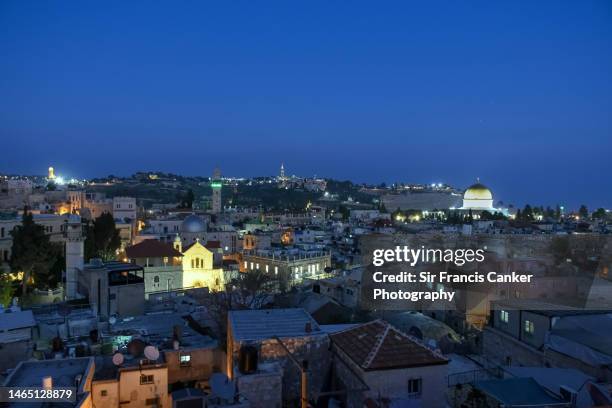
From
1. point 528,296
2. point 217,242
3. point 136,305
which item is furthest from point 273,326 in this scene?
point 217,242

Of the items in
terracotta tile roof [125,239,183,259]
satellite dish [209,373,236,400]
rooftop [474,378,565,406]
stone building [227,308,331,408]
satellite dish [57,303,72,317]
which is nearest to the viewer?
rooftop [474,378,565,406]

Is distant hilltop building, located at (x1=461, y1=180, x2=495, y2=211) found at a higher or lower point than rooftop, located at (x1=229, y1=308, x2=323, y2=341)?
higher

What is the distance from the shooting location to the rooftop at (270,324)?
9867mm

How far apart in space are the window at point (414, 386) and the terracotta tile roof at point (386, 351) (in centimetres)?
27

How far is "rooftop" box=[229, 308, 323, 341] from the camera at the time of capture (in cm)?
987

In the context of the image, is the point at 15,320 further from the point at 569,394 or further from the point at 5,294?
the point at 569,394

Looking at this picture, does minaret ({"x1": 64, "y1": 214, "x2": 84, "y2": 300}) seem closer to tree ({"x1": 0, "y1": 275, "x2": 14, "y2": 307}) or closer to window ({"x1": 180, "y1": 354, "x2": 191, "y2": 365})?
tree ({"x1": 0, "y1": 275, "x2": 14, "y2": 307})

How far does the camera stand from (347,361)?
30.6 feet

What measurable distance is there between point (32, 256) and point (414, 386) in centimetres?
1835

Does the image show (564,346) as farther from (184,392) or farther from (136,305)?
(136,305)

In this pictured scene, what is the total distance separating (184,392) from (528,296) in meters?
12.6

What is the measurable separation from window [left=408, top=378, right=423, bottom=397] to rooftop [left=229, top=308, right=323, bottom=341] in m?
2.13

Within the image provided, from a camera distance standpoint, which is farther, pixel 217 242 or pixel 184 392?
pixel 217 242

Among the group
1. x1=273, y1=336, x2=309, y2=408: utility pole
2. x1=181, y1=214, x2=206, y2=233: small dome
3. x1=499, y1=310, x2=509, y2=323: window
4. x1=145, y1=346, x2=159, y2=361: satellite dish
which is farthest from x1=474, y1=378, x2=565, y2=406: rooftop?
x1=181, y1=214, x2=206, y2=233: small dome
